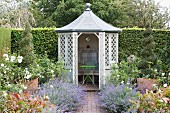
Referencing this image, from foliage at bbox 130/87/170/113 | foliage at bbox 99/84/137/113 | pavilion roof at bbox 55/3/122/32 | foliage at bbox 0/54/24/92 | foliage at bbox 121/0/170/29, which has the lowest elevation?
foliage at bbox 99/84/137/113

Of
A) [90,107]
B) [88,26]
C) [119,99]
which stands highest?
[88,26]

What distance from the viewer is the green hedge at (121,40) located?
1161cm

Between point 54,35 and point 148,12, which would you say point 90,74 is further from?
point 148,12

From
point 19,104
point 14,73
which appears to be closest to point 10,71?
point 14,73

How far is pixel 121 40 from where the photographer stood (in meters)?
11.9

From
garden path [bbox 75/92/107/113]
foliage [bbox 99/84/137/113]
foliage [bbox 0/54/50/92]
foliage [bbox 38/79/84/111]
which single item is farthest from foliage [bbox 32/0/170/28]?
foliage [bbox 99/84/137/113]

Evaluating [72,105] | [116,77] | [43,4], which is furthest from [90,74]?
[43,4]

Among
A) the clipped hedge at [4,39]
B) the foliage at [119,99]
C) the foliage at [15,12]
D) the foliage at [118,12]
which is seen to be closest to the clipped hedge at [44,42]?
the clipped hedge at [4,39]

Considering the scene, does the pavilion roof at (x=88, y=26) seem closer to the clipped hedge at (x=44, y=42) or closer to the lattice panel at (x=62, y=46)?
the lattice panel at (x=62, y=46)

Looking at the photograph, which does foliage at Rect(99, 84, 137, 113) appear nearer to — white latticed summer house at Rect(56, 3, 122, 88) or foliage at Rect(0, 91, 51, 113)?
foliage at Rect(0, 91, 51, 113)

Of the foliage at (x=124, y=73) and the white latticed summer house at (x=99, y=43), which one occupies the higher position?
the white latticed summer house at (x=99, y=43)

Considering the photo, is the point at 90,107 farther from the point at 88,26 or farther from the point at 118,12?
the point at 118,12

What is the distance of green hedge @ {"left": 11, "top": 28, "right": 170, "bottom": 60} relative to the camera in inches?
457

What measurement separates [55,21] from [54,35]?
289 inches
